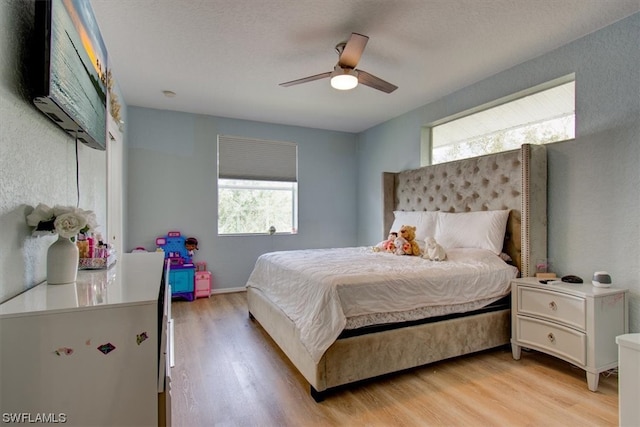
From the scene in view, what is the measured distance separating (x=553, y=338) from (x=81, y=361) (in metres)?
2.75

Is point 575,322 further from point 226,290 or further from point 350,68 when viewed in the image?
point 226,290

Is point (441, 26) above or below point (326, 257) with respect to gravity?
above

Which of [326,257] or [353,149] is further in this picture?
[353,149]

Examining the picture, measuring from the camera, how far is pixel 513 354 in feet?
8.13

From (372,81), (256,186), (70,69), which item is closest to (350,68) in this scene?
(372,81)

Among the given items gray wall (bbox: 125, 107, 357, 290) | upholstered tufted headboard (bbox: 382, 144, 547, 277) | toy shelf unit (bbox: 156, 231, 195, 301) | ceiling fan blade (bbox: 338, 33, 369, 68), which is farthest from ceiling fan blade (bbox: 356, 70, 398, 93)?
toy shelf unit (bbox: 156, 231, 195, 301)

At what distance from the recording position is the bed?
1.96 m

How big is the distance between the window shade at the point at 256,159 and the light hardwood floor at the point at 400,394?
265cm

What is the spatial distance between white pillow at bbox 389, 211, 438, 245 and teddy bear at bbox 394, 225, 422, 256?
7.1 inches

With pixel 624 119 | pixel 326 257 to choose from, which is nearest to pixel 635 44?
pixel 624 119

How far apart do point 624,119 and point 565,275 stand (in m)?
1.24

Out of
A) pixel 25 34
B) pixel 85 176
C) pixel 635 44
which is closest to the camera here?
pixel 25 34

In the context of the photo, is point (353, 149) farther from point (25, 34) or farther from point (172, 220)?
point (25, 34)

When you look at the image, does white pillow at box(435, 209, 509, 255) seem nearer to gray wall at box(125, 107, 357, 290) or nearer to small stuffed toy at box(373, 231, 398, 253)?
small stuffed toy at box(373, 231, 398, 253)
